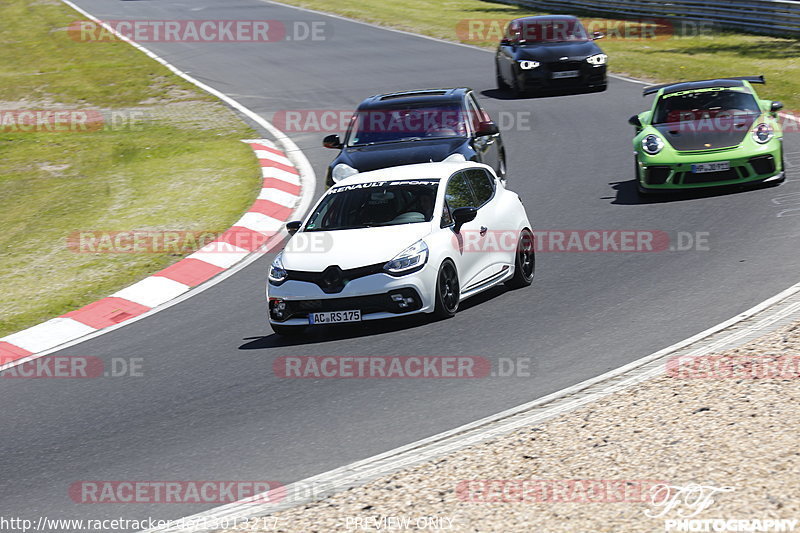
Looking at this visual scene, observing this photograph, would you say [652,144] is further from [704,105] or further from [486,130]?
[486,130]

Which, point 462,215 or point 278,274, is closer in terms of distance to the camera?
point 278,274

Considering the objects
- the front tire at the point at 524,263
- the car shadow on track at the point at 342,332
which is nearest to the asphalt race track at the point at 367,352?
the car shadow on track at the point at 342,332

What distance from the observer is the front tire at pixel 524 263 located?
12492 mm

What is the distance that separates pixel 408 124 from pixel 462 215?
4.93 m

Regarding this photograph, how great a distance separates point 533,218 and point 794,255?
3.83 m

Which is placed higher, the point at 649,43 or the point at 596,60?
the point at 596,60

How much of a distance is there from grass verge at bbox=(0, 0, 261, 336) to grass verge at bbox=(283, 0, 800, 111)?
1025 centimetres

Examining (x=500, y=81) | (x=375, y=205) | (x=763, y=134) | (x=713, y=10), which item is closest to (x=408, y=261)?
(x=375, y=205)

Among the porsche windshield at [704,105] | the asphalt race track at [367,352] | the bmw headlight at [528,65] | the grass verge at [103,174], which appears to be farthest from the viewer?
the bmw headlight at [528,65]

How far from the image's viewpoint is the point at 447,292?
11328 mm

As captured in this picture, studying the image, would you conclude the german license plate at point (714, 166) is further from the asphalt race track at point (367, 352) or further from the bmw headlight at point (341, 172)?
the bmw headlight at point (341, 172)

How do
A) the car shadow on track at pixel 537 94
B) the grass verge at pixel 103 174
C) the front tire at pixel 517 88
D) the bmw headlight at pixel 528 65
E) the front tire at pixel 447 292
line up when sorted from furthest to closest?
the car shadow on track at pixel 537 94
the front tire at pixel 517 88
the bmw headlight at pixel 528 65
the grass verge at pixel 103 174
the front tire at pixel 447 292

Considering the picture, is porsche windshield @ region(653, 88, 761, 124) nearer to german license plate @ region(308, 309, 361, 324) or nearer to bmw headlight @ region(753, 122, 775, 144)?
bmw headlight @ region(753, 122, 775, 144)

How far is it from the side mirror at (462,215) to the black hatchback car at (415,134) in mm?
3644
